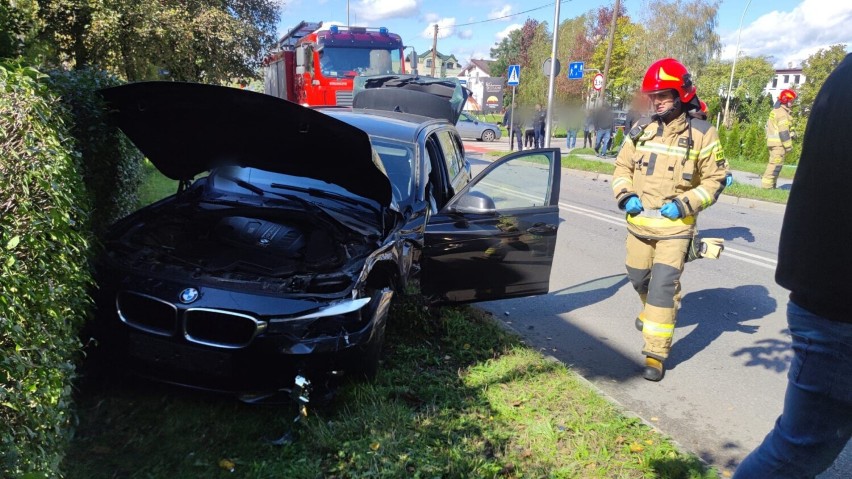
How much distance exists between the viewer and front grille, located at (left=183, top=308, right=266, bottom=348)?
293 centimetres

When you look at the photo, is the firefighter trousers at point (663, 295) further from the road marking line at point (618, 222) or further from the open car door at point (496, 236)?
the open car door at point (496, 236)

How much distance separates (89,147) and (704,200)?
12.5 feet

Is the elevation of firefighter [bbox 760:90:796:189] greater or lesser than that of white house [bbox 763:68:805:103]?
lesser

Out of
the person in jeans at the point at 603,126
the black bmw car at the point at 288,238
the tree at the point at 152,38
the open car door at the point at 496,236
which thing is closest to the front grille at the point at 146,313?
the black bmw car at the point at 288,238

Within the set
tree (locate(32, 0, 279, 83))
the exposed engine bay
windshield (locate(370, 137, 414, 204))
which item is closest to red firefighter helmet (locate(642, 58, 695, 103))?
windshield (locate(370, 137, 414, 204))

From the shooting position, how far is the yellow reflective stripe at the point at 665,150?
409 centimetres

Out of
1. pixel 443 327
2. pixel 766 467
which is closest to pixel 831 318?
pixel 766 467

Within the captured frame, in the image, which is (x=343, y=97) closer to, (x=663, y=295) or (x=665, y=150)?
(x=665, y=150)

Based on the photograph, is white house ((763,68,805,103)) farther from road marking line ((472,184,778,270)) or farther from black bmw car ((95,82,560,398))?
black bmw car ((95,82,560,398))

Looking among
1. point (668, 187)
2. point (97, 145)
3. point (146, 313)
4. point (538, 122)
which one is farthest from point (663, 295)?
point (538, 122)

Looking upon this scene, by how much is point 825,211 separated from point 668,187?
244cm

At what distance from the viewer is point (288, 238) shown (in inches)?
153

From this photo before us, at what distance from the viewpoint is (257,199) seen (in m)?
4.22

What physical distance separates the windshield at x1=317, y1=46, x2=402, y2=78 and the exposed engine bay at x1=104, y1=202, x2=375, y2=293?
510 inches
